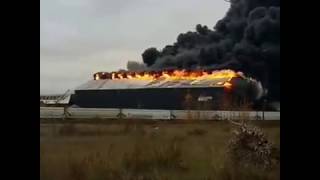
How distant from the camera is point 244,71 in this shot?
173 centimetres

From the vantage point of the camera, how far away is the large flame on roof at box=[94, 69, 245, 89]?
1714 mm

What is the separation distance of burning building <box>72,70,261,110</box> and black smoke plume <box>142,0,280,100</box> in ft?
0.21

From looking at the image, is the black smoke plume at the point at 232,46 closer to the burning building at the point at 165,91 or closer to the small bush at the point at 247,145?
the burning building at the point at 165,91

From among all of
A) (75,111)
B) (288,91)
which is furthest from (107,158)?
(288,91)

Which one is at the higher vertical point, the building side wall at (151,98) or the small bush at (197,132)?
the building side wall at (151,98)

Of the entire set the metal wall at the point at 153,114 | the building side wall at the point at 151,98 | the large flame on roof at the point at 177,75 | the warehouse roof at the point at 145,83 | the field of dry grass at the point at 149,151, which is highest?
the large flame on roof at the point at 177,75

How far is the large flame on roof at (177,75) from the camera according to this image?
1.71 meters

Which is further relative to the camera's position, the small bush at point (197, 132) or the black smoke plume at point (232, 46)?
the small bush at point (197, 132)

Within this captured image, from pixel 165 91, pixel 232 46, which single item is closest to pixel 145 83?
pixel 165 91

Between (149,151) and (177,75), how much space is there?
0.39 m

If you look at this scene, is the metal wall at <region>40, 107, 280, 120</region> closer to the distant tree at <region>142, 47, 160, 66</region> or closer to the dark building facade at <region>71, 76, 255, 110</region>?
the dark building facade at <region>71, 76, 255, 110</region>

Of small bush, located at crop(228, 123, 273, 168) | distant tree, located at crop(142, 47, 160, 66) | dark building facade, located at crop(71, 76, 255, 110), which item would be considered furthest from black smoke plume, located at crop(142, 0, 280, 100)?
small bush, located at crop(228, 123, 273, 168)

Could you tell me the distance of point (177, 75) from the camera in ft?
6.10

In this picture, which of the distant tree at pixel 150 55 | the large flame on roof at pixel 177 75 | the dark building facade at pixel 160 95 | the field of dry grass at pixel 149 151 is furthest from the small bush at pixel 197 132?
the distant tree at pixel 150 55
